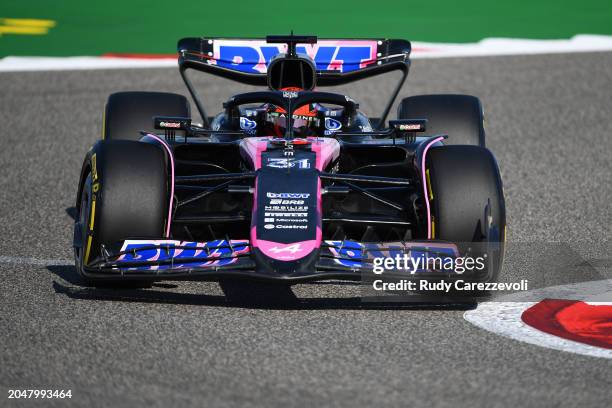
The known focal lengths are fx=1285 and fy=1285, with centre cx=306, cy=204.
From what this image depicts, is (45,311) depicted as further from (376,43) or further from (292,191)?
(376,43)

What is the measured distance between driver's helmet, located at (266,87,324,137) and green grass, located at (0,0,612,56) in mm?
7193

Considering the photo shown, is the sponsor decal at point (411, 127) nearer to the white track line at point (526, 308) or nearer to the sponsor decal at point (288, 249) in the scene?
the white track line at point (526, 308)

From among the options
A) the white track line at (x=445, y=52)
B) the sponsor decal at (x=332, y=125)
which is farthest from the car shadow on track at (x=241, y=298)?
the white track line at (x=445, y=52)

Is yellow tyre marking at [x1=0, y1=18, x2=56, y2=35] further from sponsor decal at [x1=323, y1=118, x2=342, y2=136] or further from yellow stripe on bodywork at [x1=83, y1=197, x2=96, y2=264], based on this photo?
yellow stripe on bodywork at [x1=83, y1=197, x2=96, y2=264]

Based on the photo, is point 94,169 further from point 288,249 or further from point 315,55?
point 315,55

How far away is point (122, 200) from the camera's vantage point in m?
6.98

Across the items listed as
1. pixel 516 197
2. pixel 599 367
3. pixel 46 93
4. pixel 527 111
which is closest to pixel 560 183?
pixel 516 197

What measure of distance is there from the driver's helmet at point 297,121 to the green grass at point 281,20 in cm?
719

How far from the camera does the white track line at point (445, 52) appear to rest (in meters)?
15.1

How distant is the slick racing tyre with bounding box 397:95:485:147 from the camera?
9227 millimetres

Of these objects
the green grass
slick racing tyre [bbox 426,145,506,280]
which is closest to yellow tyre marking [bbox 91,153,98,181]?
slick racing tyre [bbox 426,145,506,280]

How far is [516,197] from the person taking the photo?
1012 centimetres

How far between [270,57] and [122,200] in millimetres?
2850

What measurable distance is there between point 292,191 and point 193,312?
2.79 ft
